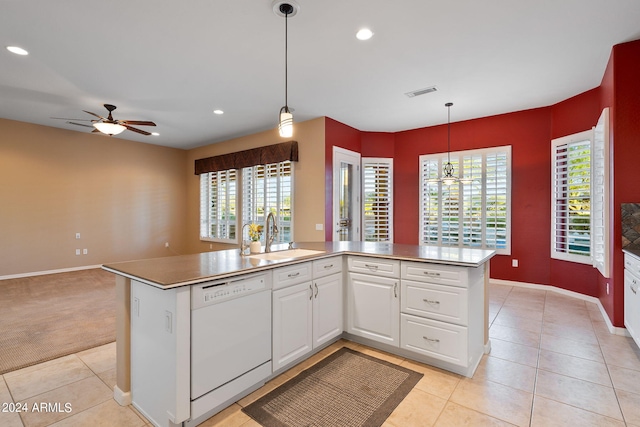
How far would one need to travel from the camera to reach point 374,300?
A: 110 inches

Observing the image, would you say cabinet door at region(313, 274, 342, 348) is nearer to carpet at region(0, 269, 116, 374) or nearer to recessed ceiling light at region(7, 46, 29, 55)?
carpet at region(0, 269, 116, 374)

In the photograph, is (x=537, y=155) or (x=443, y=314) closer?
(x=443, y=314)

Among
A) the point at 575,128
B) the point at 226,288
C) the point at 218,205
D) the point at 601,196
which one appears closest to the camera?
the point at 226,288

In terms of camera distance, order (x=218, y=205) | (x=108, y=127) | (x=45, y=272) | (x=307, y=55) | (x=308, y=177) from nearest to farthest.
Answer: (x=307, y=55), (x=108, y=127), (x=308, y=177), (x=45, y=272), (x=218, y=205)

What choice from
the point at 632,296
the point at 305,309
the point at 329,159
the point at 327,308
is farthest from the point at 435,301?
the point at 329,159

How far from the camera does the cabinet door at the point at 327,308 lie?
2650mm

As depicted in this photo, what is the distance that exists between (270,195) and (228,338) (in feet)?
14.3

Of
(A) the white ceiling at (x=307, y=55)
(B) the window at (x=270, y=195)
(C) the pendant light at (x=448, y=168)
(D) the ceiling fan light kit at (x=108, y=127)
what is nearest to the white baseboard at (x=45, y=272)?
(A) the white ceiling at (x=307, y=55)

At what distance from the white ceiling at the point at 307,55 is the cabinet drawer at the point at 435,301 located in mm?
2291

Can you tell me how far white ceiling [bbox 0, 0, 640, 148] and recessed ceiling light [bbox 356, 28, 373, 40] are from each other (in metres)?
0.06

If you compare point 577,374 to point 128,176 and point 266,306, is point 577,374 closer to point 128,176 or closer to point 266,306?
point 266,306

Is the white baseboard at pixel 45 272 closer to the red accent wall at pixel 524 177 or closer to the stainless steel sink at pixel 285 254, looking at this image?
the stainless steel sink at pixel 285 254

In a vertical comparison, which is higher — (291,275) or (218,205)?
(218,205)

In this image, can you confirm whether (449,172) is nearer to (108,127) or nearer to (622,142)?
(622,142)
